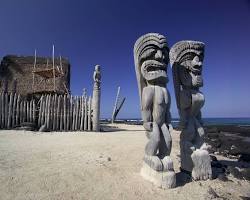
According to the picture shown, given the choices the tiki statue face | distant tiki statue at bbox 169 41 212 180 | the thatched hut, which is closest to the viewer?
the tiki statue face

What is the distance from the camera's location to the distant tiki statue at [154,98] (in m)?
3.95

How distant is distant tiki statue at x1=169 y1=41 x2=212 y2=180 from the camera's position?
436 cm

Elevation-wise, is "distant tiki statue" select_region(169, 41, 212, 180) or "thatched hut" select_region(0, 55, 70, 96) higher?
"thatched hut" select_region(0, 55, 70, 96)

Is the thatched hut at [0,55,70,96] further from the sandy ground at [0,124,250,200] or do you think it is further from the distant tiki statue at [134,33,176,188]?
the distant tiki statue at [134,33,176,188]

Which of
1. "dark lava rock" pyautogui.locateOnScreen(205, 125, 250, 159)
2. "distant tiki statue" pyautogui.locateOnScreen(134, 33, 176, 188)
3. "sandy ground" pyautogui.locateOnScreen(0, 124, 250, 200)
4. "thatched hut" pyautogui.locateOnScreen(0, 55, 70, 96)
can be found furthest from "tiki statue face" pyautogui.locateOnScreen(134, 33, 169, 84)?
"thatched hut" pyautogui.locateOnScreen(0, 55, 70, 96)

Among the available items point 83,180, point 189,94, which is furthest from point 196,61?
point 83,180

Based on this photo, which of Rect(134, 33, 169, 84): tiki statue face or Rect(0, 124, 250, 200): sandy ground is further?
Rect(134, 33, 169, 84): tiki statue face

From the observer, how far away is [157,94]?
4078mm

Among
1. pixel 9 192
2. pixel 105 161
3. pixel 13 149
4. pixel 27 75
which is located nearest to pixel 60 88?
pixel 27 75

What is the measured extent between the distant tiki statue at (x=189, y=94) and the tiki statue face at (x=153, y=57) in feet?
1.29

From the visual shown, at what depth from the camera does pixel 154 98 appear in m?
4.10

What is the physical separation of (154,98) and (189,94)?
0.78m

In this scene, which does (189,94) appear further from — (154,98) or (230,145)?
(230,145)

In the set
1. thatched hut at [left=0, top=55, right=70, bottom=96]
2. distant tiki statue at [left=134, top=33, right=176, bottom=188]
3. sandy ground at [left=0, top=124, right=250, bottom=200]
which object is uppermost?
thatched hut at [left=0, top=55, right=70, bottom=96]
